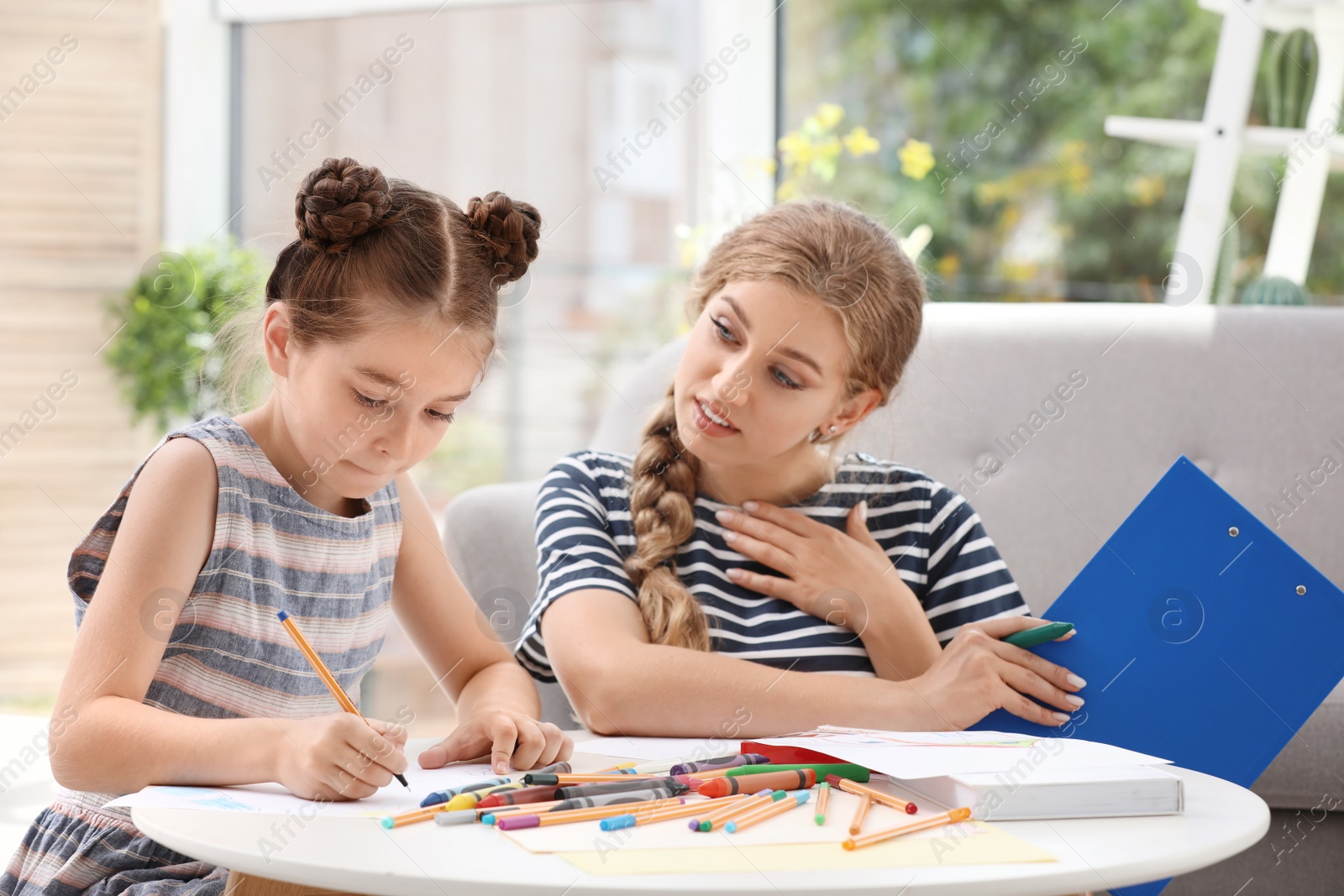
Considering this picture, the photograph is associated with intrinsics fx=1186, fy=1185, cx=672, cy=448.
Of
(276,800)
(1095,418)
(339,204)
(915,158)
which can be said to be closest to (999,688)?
(276,800)

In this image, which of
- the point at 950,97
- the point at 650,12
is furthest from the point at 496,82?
the point at 950,97

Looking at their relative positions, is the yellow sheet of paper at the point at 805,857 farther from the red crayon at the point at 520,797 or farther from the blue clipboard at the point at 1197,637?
the blue clipboard at the point at 1197,637

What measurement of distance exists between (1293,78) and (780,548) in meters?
1.80

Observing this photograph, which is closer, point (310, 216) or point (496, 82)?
point (310, 216)

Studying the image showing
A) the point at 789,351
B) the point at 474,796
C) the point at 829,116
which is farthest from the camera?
the point at 829,116

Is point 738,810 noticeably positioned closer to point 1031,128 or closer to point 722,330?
point 722,330

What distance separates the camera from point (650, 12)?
14.0 feet

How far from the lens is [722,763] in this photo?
86cm

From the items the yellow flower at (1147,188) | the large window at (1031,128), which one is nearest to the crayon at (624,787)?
the large window at (1031,128)

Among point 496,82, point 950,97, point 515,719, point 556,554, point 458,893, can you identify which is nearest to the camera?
point 458,893

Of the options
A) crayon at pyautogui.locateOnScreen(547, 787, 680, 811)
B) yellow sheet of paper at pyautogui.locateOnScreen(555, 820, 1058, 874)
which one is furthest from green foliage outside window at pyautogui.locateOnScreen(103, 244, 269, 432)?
yellow sheet of paper at pyautogui.locateOnScreen(555, 820, 1058, 874)

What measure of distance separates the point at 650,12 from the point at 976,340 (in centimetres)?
279

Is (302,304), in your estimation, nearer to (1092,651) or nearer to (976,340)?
(1092,651)

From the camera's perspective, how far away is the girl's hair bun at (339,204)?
1.03 meters
